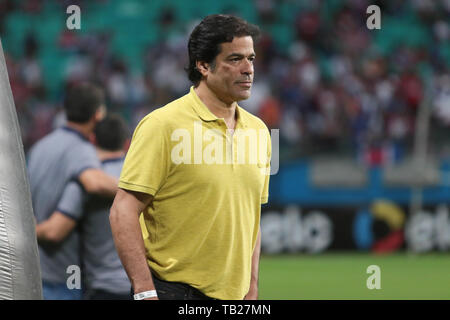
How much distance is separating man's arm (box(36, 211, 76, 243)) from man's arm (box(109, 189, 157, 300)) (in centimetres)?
180

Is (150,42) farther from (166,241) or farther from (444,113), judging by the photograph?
(166,241)

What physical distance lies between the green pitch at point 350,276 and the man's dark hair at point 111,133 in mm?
4732

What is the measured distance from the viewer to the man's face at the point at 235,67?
387 cm

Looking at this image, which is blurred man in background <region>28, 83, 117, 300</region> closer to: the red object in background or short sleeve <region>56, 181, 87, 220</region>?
short sleeve <region>56, 181, 87, 220</region>

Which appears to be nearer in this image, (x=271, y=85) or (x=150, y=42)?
(x=271, y=85)

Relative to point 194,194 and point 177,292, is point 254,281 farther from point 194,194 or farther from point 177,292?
point 194,194

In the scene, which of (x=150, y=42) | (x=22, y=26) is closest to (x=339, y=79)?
(x=150, y=42)

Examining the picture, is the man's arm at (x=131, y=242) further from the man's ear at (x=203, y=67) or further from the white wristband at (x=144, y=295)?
the man's ear at (x=203, y=67)

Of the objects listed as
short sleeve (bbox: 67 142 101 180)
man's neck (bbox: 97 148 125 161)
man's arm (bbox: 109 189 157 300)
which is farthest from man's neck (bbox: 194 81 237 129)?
A: man's neck (bbox: 97 148 125 161)

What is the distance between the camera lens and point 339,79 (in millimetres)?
18250

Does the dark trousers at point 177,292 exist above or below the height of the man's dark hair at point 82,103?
below

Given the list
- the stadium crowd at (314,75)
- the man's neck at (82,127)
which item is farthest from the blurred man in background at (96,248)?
the stadium crowd at (314,75)
